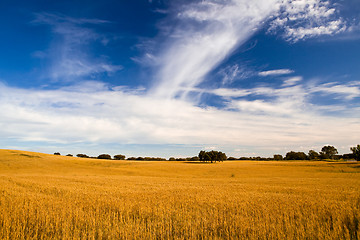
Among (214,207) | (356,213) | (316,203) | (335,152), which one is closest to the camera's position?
(356,213)

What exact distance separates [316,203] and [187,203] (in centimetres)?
721

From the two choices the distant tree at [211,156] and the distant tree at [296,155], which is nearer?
the distant tree at [211,156]

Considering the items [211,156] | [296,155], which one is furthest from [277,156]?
[211,156]

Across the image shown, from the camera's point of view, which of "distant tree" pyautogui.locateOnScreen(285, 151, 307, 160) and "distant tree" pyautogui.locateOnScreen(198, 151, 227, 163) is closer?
"distant tree" pyautogui.locateOnScreen(198, 151, 227, 163)

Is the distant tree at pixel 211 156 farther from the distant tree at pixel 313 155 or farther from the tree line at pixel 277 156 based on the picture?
the distant tree at pixel 313 155

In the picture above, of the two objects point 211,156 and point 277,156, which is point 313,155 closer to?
point 277,156

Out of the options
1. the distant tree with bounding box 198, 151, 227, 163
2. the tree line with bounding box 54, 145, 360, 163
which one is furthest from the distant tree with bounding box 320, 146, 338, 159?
the distant tree with bounding box 198, 151, 227, 163

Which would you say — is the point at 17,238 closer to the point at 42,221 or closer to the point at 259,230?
the point at 42,221

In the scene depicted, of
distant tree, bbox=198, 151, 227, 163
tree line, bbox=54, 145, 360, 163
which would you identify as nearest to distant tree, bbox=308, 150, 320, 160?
tree line, bbox=54, 145, 360, 163

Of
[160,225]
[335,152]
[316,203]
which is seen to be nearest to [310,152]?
[335,152]

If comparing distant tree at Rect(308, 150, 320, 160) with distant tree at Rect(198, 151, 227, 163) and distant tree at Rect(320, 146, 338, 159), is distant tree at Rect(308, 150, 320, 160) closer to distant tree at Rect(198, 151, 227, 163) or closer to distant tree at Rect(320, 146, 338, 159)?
distant tree at Rect(320, 146, 338, 159)

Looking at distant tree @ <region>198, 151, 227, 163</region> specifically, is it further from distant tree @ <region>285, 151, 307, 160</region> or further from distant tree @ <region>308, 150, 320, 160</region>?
distant tree @ <region>308, 150, 320, 160</region>

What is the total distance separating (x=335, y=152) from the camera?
126 m

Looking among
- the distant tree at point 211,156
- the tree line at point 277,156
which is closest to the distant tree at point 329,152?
the tree line at point 277,156
